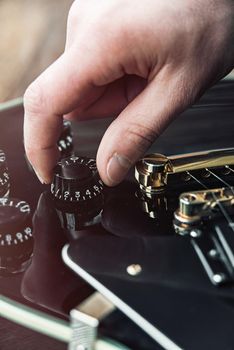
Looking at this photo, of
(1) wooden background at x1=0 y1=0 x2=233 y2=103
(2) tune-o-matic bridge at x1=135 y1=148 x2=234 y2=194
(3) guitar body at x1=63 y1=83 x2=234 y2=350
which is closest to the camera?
(3) guitar body at x1=63 y1=83 x2=234 y2=350

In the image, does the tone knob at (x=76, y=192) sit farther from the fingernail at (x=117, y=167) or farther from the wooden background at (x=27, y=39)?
the wooden background at (x=27, y=39)

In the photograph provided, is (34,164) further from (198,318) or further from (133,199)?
(198,318)

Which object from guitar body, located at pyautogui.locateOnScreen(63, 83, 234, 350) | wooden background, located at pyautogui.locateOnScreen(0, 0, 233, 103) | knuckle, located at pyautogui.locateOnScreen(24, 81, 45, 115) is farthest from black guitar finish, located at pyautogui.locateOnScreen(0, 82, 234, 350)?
wooden background, located at pyautogui.locateOnScreen(0, 0, 233, 103)

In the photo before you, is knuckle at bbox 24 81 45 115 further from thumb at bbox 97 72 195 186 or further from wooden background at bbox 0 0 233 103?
wooden background at bbox 0 0 233 103

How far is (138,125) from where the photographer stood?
2.38 feet

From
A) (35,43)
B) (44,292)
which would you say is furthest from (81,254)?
(35,43)

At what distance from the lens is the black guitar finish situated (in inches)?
21.8

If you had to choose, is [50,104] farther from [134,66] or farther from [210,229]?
[210,229]

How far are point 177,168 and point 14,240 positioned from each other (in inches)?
9.4

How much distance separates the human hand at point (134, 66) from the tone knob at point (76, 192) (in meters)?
0.02

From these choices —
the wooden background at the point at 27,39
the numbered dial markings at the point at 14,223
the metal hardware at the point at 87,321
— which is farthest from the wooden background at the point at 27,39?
the metal hardware at the point at 87,321

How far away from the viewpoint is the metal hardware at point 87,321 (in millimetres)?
554

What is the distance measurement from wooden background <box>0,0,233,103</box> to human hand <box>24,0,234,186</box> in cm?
113

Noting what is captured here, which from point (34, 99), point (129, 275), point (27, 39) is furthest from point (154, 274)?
point (27, 39)
